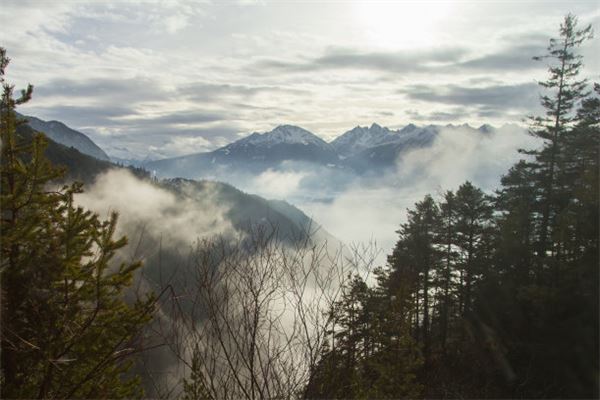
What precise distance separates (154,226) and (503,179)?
158447 millimetres

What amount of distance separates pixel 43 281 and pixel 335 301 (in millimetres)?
3702

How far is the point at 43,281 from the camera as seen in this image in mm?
5219

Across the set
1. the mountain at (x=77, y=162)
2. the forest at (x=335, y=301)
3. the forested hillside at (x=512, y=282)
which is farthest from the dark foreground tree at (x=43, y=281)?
the mountain at (x=77, y=162)

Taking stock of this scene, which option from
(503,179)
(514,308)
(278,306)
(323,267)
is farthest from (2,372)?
(503,179)

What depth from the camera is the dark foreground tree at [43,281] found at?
505cm

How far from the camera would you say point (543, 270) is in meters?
20.5

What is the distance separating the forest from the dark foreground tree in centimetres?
3

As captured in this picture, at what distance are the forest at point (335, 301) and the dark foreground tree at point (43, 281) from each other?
1.1 inches

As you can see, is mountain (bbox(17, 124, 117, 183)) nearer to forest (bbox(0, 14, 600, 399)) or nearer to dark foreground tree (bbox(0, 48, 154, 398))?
forest (bbox(0, 14, 600, 399))

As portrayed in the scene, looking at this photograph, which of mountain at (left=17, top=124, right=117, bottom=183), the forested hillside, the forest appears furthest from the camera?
mountain at (left=17, top=124, right=117, bottom=183)

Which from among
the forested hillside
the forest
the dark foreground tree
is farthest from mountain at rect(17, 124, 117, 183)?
the dark foreground tree

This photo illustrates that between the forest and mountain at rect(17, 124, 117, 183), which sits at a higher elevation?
mountain at rect(17, 124, 117, 183)

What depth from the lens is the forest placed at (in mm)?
4789

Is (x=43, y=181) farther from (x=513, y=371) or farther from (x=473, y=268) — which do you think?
(x=473, y=268)
